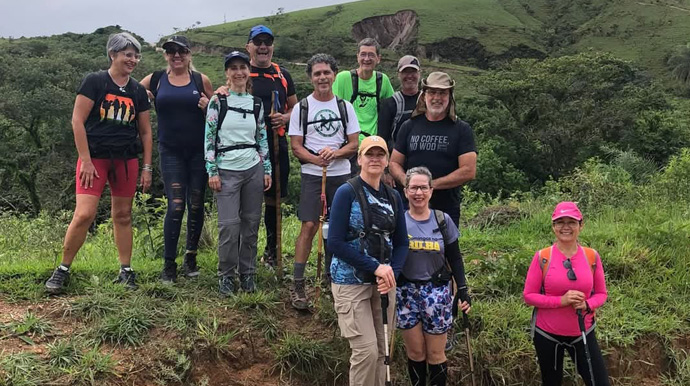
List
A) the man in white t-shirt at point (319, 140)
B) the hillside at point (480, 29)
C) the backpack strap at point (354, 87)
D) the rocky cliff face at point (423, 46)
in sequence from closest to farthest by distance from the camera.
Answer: the man in white t-shirt at point (319, 140), the backpack strap at point (354, 87), the hillside at point (480, 29), the rocky cliff face at point (423, 46)

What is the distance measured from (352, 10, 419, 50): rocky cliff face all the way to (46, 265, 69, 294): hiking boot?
88.7 metres

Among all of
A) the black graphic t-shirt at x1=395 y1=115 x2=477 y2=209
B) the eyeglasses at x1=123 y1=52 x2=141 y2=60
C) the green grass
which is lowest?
the green grass

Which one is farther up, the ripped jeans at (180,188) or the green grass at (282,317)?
the ripped jeans at (180,188)

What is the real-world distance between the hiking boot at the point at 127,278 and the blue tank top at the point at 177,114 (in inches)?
51.8

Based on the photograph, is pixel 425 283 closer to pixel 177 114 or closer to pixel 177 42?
pixel 177 114

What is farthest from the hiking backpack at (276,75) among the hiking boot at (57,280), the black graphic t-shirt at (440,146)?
the hiking boot at (57,280)

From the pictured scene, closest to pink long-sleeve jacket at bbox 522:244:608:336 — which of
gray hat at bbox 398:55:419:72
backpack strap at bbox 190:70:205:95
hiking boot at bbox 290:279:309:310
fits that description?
hiking boot at bbox 290:279:309:310

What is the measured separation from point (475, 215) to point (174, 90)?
5972 mm

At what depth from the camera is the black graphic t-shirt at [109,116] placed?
169 inches

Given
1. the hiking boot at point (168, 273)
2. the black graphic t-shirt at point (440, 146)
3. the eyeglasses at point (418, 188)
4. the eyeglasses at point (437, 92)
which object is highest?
the eyeglasses at point (437, 92)

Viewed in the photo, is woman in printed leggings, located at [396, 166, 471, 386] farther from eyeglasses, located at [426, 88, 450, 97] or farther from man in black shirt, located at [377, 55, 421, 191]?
man in black shirt, located at [377, 55, 421, 191]

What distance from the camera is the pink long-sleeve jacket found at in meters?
3.75

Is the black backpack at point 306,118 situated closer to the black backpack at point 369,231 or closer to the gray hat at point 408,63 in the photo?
the gray hat at point 408,63

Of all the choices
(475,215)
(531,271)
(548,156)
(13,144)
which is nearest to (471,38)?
(548,156)
